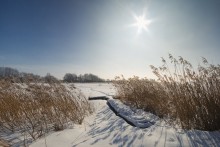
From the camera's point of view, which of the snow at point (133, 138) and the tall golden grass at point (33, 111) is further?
the tall golden grass at point (33, 111)

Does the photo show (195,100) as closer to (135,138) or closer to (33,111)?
(135,138)

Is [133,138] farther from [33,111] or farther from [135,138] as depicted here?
[33,111]

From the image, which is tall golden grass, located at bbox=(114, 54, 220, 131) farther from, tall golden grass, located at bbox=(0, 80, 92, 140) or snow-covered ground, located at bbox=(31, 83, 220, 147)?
tall golden grass, located at bbox=(0, 80, 92, 140)

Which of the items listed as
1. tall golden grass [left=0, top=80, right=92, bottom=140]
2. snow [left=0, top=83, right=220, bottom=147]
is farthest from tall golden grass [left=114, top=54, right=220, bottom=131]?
tall golden grass [left=0, top=80, right=92, bottom=140]

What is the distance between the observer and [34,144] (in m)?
3.60

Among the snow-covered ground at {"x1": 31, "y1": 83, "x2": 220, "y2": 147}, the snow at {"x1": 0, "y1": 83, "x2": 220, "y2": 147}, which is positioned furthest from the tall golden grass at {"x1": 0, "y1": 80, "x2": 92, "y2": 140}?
the snow-covered ground at {"x1": 31, "y1": 83, "x2": 220, "y2": 147}

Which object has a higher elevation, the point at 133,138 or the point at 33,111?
→ the point at 33,111

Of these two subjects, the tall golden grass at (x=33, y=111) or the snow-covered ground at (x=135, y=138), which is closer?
the snow-covered ground at (x=135, y=138)

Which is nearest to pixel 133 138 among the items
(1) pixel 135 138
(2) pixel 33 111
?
(1) pixel 135 138

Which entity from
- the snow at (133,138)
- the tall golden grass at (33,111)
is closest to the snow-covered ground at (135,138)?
the snow at (133,138)

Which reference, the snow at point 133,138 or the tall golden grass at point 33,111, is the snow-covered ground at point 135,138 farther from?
the tall golden grass at point 33,111

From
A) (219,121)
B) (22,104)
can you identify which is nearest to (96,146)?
(219,121)

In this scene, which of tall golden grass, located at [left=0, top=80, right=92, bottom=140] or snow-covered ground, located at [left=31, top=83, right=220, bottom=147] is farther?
tall golden grass, located at [left=0, top=80, right=92, bottom=140]

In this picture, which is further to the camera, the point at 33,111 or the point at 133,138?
the point at 33,111
